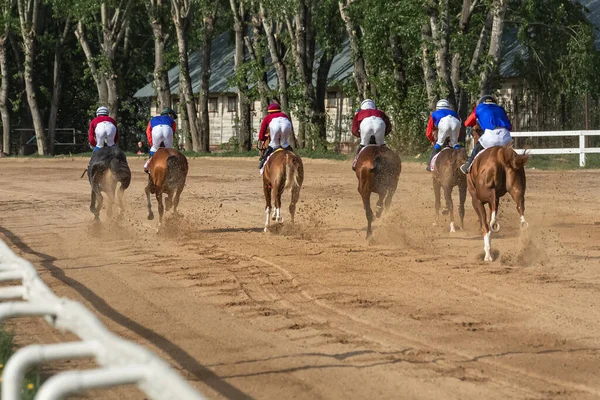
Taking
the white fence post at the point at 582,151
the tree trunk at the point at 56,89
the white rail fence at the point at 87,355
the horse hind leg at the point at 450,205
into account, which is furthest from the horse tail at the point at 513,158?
the tree trunk at the point at 56,89

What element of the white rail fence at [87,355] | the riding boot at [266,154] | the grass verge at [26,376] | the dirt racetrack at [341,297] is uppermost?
the riding boot at [266,154]

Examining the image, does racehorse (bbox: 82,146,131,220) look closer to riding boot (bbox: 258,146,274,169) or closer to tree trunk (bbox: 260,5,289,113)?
riding boot (bbox: 258,146,274,169)

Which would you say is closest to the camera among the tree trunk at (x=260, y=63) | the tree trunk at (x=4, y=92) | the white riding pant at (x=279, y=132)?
the white riding pant at (x=279, y=132)

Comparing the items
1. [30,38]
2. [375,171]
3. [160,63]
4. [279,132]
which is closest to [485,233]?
[375,171]

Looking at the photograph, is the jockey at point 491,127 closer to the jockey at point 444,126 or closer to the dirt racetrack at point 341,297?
the dirt racetrack at point 341,297

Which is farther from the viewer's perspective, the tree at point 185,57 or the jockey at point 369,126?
the tree at point 185,57

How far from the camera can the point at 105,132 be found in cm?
1964

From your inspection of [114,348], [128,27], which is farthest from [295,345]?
[128,27]

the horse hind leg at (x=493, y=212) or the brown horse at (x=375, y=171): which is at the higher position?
the brown horse at (x=375, y=171)

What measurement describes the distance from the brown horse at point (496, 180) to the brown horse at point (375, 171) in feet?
8.31

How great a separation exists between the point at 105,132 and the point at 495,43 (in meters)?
16.4

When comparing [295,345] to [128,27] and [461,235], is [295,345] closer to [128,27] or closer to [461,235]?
[461,235]

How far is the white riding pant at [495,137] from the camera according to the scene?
51.8ft

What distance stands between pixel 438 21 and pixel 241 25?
1631 cm
